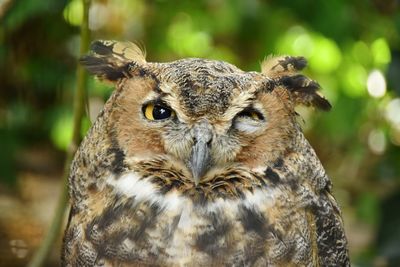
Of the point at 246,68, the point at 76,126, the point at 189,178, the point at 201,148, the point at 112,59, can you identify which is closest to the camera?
the point at 201,148

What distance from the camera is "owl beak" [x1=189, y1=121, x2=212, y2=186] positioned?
2.00 metres

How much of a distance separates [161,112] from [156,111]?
0.02m

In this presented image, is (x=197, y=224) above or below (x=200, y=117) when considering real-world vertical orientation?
below

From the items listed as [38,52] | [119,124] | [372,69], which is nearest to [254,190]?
[119,124]

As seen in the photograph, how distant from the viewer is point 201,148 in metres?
2.00

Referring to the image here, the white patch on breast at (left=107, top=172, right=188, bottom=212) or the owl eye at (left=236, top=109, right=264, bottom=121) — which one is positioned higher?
the owl eye at (left=236, top=109, right=264, bottom=121)

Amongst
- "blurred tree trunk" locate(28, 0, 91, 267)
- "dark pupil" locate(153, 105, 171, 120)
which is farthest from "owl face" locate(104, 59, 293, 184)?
"blurred tree trunk" locate(28, 0, 91, 267)

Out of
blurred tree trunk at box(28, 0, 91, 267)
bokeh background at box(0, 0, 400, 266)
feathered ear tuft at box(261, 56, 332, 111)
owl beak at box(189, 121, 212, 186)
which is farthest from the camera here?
bokeh background at box(0, 0, 400, 266)

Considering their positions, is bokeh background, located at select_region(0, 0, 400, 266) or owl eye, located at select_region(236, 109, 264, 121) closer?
owl eye, located at select_region(236, 109, 264, 121)

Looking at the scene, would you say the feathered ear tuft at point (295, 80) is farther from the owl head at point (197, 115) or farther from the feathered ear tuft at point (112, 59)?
the feathered ear tuft at point (112, 59)

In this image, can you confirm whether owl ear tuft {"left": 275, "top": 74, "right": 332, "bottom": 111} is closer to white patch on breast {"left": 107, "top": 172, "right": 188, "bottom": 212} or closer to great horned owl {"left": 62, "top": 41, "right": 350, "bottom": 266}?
great horned owl {"left": 62, "top": 41, "right": 350, "bottom": 266}

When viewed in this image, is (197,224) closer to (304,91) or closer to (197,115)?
(197,115)

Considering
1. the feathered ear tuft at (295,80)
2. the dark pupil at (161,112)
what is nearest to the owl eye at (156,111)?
the dark pupil at (161,112)

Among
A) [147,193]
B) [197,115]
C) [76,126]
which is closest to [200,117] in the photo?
[197,115]
